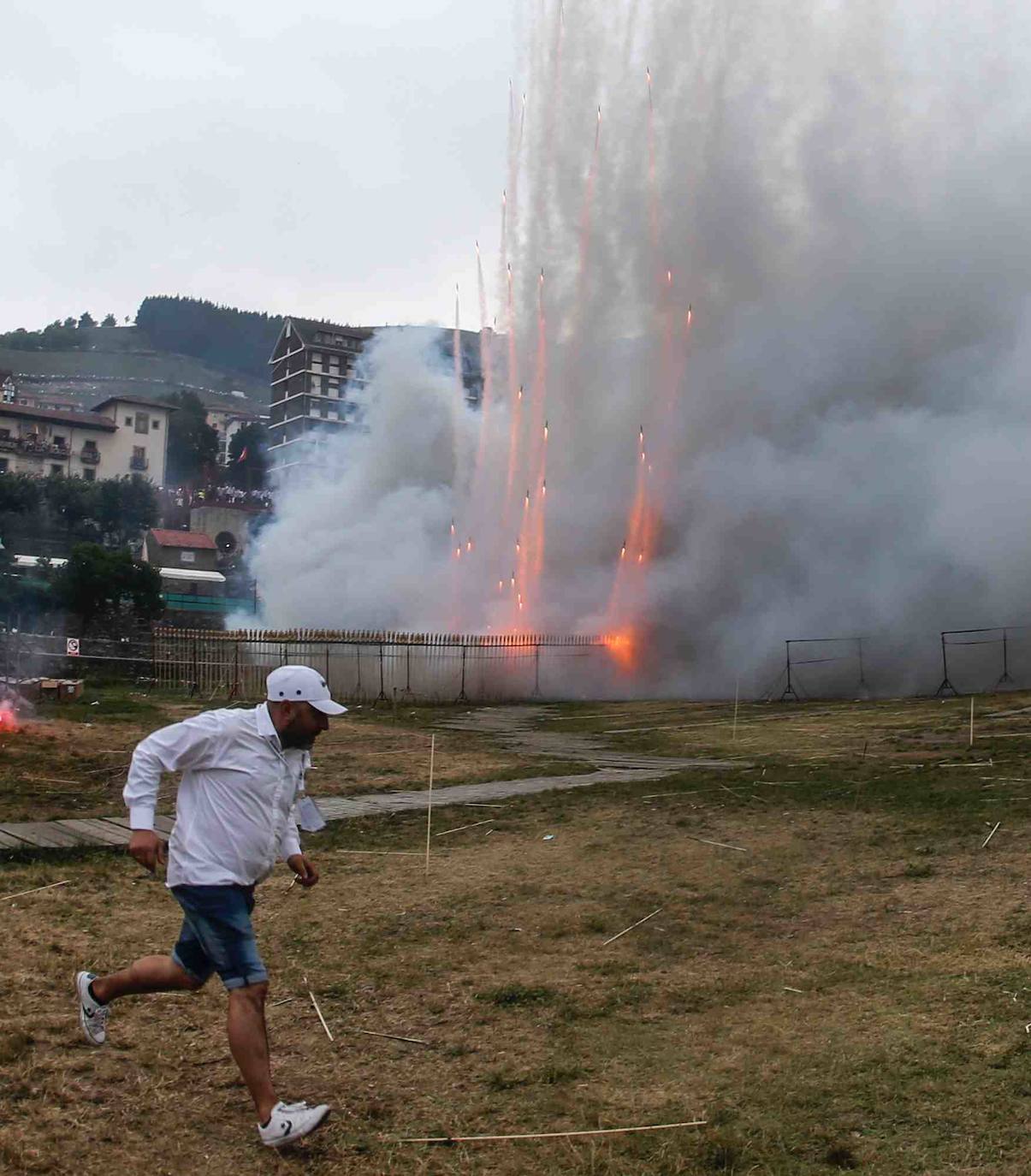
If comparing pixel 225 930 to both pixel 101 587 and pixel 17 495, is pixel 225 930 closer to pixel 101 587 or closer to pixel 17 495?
pixel 101 587

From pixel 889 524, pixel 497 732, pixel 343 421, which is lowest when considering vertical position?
pixel 497 732

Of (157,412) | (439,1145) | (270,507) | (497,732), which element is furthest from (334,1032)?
(157,412)

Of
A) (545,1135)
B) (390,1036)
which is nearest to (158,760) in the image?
(390,1036)

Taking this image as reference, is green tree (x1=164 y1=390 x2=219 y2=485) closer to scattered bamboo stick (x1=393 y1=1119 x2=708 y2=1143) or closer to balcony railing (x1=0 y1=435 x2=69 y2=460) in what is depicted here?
balcony railing (x1=0 y1=435 x2=69 y2=460)

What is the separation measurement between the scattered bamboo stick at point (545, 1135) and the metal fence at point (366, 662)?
24.9 meters

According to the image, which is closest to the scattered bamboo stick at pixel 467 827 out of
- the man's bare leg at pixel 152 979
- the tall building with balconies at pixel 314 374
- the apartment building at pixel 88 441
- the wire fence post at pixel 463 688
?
the man's bare leg at pixel 152 979

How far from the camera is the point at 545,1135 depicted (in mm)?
4383

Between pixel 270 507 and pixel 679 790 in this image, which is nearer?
pixel 679 790

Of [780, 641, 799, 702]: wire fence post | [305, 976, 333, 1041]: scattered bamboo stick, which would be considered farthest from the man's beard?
[780, 641, 799, 702]: wire fence post

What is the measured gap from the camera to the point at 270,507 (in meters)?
82.4

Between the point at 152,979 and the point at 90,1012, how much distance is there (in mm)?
523

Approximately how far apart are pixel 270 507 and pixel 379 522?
38.4 m

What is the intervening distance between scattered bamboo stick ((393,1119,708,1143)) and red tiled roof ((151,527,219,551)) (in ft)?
231

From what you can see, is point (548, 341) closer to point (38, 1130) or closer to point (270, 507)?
point (38, 1130)
